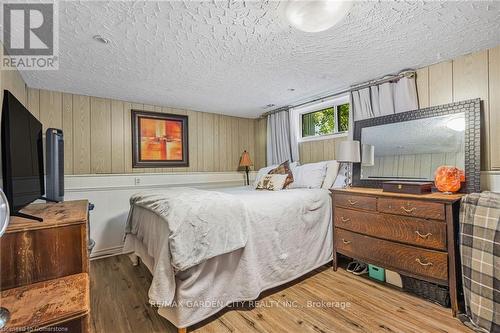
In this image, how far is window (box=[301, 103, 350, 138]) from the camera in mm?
3200

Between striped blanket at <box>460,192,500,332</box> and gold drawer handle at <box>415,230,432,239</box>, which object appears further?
gold drawer handle at <box>415,230,432,239</box>

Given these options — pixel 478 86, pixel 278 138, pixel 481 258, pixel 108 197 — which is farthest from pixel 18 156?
pixel 478 86

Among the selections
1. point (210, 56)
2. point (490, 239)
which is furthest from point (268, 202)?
point (490, 239)

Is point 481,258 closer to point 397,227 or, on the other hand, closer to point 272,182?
point 397,227

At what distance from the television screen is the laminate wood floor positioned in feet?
3.50

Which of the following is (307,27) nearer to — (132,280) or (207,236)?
(207,236)

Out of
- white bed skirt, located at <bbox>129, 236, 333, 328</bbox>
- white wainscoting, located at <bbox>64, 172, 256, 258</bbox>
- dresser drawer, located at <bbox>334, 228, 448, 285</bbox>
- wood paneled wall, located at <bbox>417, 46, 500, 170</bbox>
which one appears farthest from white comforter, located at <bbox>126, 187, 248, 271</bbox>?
wood paneled wall, located at <bbox>417, 46, 500, 170</bbox>

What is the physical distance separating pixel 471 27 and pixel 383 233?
5.49ft

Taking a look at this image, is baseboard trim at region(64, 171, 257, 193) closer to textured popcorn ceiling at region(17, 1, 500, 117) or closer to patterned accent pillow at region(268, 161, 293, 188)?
textured popcorn ceiling at region(17, 1, 500, 117)

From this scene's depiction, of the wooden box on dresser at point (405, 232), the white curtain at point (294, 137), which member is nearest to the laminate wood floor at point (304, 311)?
the wooden box on dresser at point (405, 232)

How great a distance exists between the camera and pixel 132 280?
7.89ft

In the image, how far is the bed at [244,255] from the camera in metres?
1.59

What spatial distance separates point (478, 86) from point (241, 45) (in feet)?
6.78

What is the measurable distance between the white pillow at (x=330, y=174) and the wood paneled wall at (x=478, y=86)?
1.09m
